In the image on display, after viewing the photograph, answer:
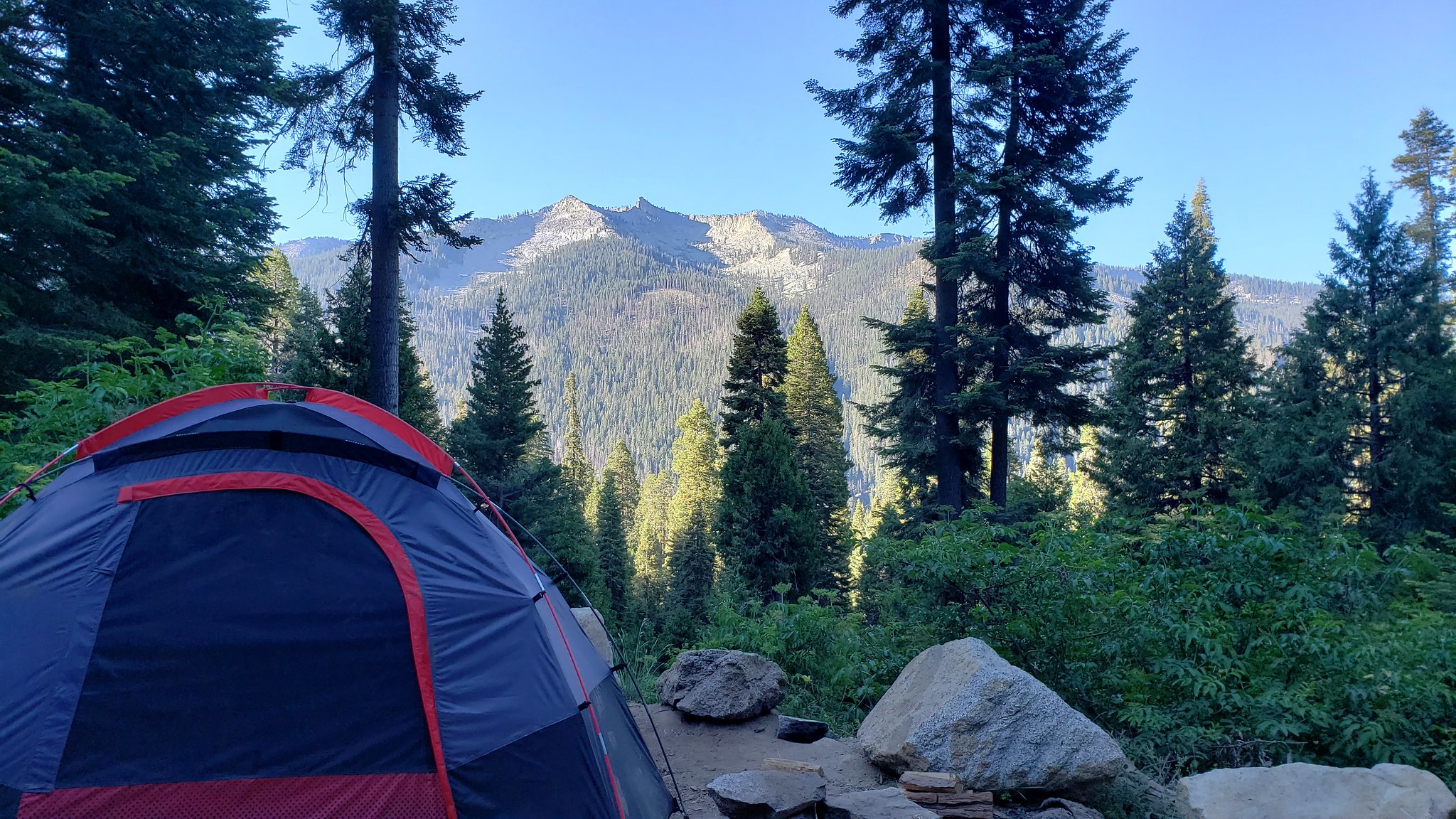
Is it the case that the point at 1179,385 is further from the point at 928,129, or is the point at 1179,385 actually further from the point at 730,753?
the point at 730,753

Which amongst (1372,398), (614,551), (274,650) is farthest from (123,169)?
(1372,398)

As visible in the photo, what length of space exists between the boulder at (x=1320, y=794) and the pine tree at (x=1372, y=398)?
1752cm

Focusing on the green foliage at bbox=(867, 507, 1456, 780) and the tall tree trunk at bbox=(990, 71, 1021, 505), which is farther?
the tall tree trunk at bbox=(990, 71, 1021, 505)

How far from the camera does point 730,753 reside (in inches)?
230

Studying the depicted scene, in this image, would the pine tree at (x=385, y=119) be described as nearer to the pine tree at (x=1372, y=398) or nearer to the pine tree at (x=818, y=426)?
the pine tree at (x=818, y=426)

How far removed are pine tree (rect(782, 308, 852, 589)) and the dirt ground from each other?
20.7 m

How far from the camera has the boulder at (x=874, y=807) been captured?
4.18 meters

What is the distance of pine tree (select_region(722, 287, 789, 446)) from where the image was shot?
25906 millimetres

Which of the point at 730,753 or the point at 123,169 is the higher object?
the point at 123,169

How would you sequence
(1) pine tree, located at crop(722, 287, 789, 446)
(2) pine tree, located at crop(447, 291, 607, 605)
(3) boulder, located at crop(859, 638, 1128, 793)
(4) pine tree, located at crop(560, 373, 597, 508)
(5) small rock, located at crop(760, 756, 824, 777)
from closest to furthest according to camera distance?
(3) boulder, located at crop(859, 638, 1128, 793), (5) small rock, located at crop(760, 756, 824, 777), (2) pine tree, located at crop(447, 291, 607, 605), (1) pine tree, located at crop(722, 287, 789, 446), (4) pine tree, located at crop(560, 373, 597, 508)

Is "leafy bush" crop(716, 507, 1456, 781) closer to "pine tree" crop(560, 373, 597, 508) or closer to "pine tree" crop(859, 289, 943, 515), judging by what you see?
"pine tree" crop(859, 289, 943, 515)

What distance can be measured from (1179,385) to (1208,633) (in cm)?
1852

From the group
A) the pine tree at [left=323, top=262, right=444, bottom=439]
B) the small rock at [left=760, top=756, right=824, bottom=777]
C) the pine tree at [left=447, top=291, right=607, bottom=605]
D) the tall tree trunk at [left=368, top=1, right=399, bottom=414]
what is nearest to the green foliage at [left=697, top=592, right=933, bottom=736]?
the small rock at [left=760, top=756, right=824, bottom=777]

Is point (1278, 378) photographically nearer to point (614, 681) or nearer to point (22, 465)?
point (614, 681)
